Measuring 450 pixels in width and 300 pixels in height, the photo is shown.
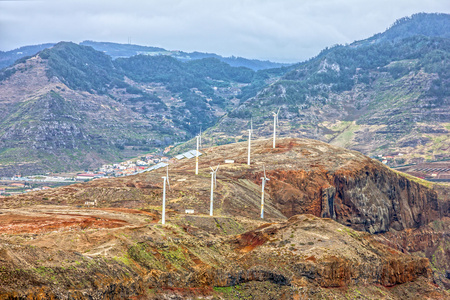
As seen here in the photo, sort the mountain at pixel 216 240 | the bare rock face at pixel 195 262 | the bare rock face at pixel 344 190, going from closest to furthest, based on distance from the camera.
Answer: the bare rock face at pixel 195 262 → the mountain at pixel 216 240 → the bare rock face at pixel 344 190

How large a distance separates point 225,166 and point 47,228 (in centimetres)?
7279

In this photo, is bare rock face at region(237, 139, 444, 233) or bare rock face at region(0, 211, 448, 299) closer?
bare rock face at region(0, 211, 448, 299)

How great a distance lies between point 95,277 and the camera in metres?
65.6

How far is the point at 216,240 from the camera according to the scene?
316 ft

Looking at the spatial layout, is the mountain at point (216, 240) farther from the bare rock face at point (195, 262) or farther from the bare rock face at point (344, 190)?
the bare rock face at point (344, 190)

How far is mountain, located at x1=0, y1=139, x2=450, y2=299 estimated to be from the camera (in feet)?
221

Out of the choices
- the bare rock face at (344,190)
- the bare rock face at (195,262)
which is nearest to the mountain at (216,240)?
the bare rock face at (195,262)

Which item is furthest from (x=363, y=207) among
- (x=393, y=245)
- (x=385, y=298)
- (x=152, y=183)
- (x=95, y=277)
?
(x=95, y=277)

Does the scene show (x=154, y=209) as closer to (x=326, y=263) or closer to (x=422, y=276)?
(x=326, y=263)

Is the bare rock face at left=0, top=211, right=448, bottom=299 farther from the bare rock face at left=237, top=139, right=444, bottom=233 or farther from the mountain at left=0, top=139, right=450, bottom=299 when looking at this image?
the bare rock face at left=237, top=139, right=444, bottom=233

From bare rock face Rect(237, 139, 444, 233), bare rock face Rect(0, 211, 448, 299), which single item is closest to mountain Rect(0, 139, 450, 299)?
bare rock face Rect(0, 211, 448, 299)

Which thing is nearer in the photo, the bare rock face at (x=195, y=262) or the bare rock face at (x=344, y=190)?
the bare rock face at (x=195, y=262)

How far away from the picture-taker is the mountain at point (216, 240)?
221 ft

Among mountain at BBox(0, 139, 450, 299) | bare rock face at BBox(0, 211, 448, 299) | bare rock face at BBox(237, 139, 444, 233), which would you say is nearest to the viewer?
bare rock face at BBox(0, 211, 448, 299)
